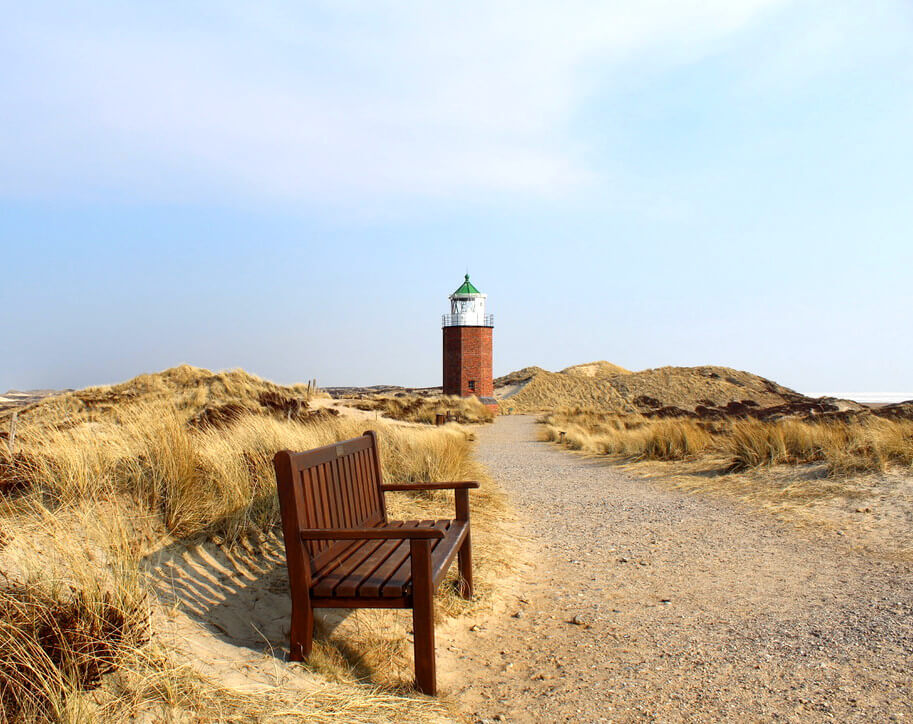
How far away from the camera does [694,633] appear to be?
4047 mm

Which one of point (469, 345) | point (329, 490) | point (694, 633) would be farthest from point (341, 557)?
point (469, 345)

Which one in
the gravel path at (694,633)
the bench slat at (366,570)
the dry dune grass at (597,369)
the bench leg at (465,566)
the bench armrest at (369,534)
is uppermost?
the dry dune grass at (597,369)

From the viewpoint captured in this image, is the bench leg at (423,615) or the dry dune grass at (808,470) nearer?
the bench leg at (423,615)

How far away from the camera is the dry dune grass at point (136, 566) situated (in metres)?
2.56

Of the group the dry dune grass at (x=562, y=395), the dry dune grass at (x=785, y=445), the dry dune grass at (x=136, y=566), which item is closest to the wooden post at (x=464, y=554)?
the dry dune grass at (x=136, y=566)

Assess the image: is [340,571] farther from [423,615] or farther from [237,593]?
[237,593]

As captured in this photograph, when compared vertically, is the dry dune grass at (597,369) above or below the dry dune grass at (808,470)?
above

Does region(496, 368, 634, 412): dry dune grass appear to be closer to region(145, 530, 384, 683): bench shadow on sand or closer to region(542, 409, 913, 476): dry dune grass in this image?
region(542, 409, 913, 476): dry dune grass

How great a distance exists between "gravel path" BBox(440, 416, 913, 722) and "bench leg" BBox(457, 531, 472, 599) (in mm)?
358

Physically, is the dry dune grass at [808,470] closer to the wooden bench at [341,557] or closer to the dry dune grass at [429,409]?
the wooden bench at [341,557]

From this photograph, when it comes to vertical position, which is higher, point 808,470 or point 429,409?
point 808,470

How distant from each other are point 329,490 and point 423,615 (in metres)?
0.95

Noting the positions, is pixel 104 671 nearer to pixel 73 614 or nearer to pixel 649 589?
pixel 73 614

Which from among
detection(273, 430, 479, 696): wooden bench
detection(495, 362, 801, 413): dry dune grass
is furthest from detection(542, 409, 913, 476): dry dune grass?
detection(495, 362, 801, 413): dry dune grass
